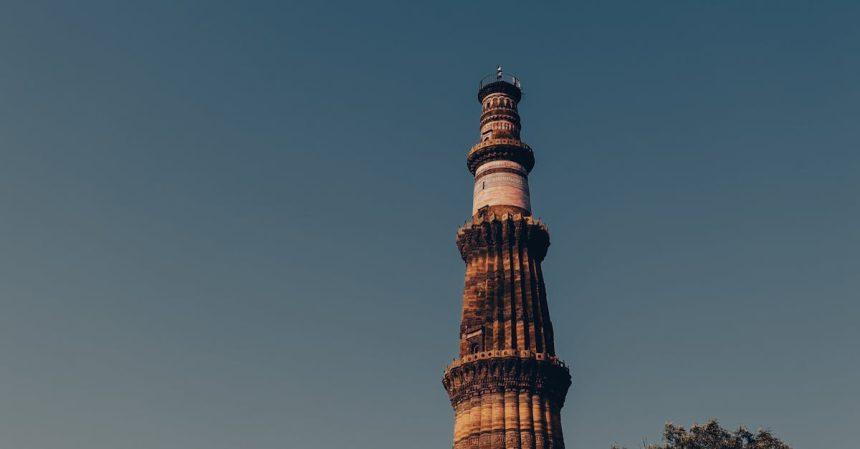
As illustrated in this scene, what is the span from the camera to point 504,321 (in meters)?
53.3

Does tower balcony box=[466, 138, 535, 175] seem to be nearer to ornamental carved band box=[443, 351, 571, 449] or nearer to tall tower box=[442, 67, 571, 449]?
tall tower box=[442, 67, 571, 449]

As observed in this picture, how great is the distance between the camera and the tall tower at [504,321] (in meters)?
50.0

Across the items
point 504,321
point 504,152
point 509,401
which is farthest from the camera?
point 504,152

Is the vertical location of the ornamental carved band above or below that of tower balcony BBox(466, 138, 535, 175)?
below

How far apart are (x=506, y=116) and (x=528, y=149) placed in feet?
12.1

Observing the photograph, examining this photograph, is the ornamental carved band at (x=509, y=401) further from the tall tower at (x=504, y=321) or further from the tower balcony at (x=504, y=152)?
the tower balcony at (x=504, y=152)

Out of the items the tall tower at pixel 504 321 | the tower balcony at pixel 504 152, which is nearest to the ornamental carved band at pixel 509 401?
the tall tower at pixel 504 321

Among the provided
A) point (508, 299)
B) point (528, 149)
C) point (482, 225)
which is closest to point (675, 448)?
point (508, 299)

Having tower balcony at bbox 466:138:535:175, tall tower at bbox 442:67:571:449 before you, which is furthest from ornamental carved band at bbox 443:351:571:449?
tower balcony at bbox 466:138:535:175

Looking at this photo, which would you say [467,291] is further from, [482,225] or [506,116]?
[506,116]

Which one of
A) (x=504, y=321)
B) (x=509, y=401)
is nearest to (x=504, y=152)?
(x=504, y=321)

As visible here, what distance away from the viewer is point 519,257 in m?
56.2

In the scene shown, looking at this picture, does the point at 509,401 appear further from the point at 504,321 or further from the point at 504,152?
the point at 504,152

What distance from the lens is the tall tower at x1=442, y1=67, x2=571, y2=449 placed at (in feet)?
164
